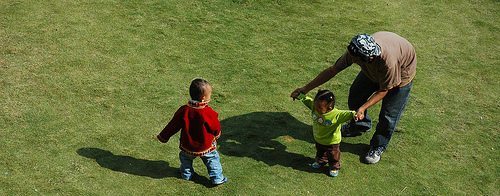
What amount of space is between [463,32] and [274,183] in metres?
5.15

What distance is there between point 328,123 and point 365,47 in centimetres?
92

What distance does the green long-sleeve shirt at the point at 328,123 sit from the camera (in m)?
6.02

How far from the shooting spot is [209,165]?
593 cm

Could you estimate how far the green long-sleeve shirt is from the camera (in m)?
6.02

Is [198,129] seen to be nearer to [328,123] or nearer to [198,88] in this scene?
[198,88]

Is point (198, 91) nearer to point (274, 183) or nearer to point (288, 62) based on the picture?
point (274, 183)

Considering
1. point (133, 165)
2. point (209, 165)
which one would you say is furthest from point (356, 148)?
point (133, 165)

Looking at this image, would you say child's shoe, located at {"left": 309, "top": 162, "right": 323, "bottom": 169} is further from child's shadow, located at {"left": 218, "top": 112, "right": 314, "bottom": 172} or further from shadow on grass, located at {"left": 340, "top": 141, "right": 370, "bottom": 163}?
Result: shadow on grass, located at {"left": 340, "top": 141, "right": 370, "bottom": 163}

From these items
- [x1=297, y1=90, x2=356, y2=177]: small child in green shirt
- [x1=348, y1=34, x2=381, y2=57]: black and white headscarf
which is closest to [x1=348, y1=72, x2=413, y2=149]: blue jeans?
[x1=297, y1=90, x2=356, y2=177]: small child in green shirt

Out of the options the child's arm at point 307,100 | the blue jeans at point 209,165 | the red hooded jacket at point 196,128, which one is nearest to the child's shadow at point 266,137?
the blue jeans at point 209,165

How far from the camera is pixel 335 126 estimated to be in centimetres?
612

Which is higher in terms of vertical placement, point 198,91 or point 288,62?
point 198,91

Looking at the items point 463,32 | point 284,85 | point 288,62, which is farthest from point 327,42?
point 463,32

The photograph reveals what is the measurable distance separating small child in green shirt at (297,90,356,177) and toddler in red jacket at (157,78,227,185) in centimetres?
105
